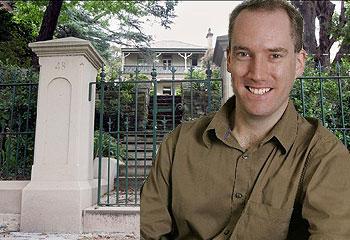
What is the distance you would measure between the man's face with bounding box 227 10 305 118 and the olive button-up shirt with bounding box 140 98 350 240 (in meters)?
Result: 0.10

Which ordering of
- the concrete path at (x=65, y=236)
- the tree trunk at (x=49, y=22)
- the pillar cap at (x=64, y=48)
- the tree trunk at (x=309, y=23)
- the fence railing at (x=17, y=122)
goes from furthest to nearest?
the tree trunk at (x=309, y=23), the tree trunk at (x=49, y=22), the fence railing at (x=17, y=122), the pillar cap at (x=64, y=48), the concrete path at (x=65, y=236)

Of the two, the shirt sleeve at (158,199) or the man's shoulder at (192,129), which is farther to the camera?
the man's shoulder at (192,129)

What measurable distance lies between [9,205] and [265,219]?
4.76m

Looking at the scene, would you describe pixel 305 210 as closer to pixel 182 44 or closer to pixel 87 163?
pixel 87 163

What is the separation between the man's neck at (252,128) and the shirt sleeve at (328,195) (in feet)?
0.68

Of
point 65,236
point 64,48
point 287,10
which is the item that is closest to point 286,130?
point 287,10

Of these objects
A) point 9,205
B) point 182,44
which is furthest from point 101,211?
point 182,44

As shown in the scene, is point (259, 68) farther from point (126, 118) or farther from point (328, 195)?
point (126, 118)

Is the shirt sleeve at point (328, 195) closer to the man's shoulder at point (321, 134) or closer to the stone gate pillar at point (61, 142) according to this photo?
the man's shoulder at point (321, 134)

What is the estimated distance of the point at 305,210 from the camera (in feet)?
3.94

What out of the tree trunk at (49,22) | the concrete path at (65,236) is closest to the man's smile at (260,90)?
the concrete path at (65,236)

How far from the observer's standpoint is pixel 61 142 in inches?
205

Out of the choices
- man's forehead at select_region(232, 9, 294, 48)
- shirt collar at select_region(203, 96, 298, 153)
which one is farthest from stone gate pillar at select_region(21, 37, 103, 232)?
man's forehead at select_region(232, 9, 294, 48)

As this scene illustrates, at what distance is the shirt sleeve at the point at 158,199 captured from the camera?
1384 millimetres
